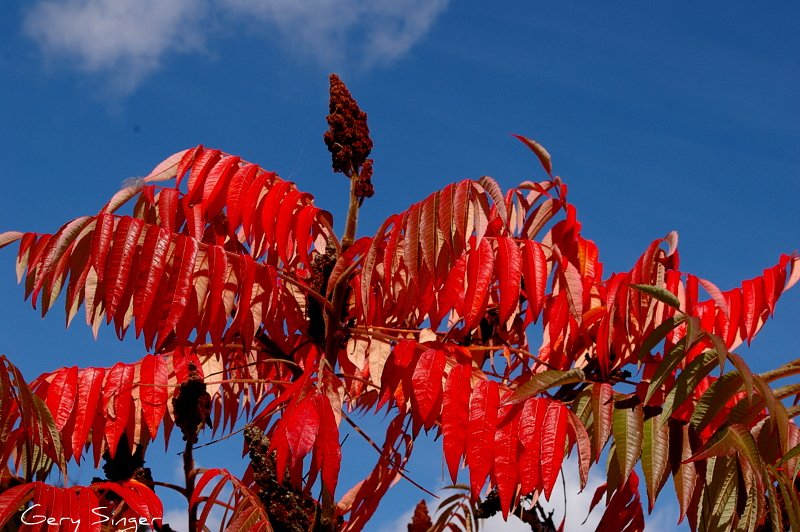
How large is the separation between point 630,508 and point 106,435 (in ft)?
6.08

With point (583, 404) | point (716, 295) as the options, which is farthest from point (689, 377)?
point (716, 295)

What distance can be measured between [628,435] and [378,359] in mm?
1098

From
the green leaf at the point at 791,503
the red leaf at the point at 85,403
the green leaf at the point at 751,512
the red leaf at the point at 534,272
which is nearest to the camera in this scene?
the green leaf at the point at 791,503

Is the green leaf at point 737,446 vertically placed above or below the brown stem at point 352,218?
below

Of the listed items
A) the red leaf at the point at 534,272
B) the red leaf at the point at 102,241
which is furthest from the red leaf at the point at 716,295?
the red leaf at the point at 102,241

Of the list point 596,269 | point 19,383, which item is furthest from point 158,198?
point 596,269

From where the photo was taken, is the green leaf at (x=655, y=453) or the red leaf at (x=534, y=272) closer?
the green leaf at (x=655, y=453)

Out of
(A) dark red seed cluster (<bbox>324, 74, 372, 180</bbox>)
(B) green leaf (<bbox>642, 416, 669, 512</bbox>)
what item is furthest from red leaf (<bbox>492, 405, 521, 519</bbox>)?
(A) dark red seed cluster (<bbox>324, 74, 372, 180</bbox>)

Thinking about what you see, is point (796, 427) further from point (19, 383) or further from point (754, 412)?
point (19, 383)

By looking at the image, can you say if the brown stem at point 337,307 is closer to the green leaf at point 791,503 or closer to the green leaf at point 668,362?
the green leaf at point 668,362

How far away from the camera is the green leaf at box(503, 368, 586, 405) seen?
298cm

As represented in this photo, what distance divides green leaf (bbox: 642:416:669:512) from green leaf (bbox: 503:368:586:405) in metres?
0.25

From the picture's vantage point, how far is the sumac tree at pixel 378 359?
2979 millimetres

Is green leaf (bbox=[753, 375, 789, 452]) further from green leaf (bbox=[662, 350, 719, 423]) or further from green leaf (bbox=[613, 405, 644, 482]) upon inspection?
green leaf (bbox=[613, 405, 644, 482])
